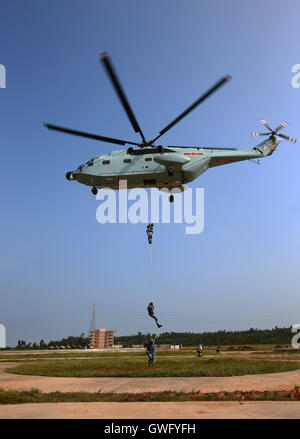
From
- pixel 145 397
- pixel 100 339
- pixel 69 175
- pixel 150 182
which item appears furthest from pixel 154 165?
pixel 100 339

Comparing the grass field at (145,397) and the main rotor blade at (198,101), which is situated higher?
the main rotor blade at (198,101)

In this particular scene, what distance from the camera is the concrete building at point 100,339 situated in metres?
87.0

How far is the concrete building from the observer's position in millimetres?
87044

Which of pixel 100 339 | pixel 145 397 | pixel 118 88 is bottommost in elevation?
pixel 100 339

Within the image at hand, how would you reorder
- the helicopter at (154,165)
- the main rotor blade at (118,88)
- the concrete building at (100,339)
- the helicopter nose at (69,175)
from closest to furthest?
the main rotor blade at (118,88), the helicopter at (154,165), the helicopter nose at (69,175), the concrete building at (100,339)

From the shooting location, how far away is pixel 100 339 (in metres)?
87.6

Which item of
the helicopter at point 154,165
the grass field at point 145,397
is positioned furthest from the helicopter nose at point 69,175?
the grass field at point 145,397

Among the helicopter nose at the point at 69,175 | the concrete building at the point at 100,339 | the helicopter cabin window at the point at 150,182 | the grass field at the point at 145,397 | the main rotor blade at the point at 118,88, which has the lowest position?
the concrete building at the point at 100,339

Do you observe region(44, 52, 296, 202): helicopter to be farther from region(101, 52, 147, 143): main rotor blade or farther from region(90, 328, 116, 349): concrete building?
region(90, 328, 116, 349): concrete building

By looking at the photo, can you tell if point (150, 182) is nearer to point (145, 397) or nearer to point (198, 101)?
point (198, 101)

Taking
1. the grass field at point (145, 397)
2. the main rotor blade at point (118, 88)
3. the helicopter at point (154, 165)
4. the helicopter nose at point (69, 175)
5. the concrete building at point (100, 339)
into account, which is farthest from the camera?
the concrete building at point (100, 339)

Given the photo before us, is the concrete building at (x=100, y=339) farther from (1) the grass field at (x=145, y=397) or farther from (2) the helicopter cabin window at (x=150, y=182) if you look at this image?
(1) the grass field at (x=145, y=397)

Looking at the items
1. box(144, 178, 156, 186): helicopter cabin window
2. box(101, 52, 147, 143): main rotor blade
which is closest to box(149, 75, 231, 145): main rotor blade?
box(101, 52, 147, 143): main rotor blade
